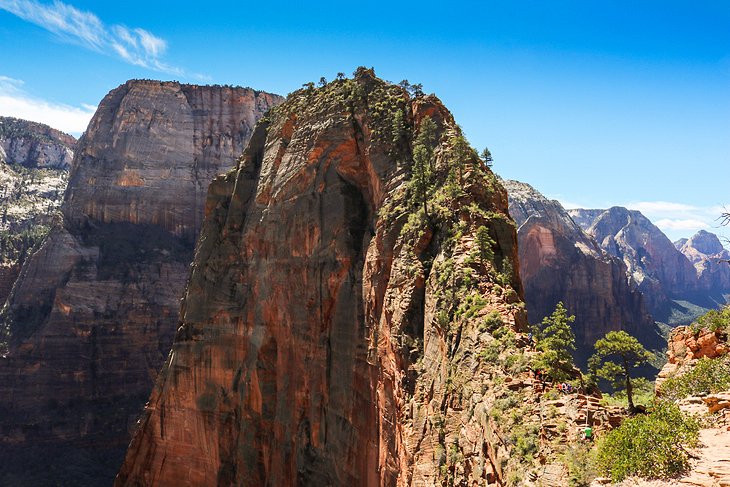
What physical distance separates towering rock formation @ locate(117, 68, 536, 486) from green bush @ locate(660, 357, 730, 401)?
8.98 m

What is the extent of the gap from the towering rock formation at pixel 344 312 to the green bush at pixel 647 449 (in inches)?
141

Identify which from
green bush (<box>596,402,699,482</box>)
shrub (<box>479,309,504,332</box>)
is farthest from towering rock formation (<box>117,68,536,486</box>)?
green bush (<box>596,402,699,482</box>)

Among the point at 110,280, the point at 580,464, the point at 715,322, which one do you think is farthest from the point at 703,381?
the point at 110,280

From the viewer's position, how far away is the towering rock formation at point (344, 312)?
89.1 feet

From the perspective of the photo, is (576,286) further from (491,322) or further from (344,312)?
(491,322)

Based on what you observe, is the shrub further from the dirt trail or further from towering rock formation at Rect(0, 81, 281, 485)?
towering rock formation at Rect(0, 81, 281, 485)

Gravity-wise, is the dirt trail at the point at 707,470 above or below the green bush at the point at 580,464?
above

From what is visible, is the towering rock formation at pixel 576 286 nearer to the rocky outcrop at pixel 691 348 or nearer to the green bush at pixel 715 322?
the rocky outcrop at pixel 691 348

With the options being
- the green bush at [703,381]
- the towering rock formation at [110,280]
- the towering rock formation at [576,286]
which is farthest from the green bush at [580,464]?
the towering rock formation at [576,286]

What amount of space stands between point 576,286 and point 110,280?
107m

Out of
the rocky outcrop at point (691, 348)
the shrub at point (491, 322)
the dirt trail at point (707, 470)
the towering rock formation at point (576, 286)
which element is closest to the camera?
the dirt trail at point (707, 470)

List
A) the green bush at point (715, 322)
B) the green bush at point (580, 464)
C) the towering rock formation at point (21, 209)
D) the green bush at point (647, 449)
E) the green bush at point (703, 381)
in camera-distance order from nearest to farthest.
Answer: the green bush at point (647, 449)
the green bush at point (580, 464)
the green bush at point (703, 381)
the green bush at point (715, 322)
the towering rock formation at point (21, 209)

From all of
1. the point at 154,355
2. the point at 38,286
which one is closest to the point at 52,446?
the point at 154,355

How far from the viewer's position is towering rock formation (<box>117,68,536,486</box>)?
27.2 metres
